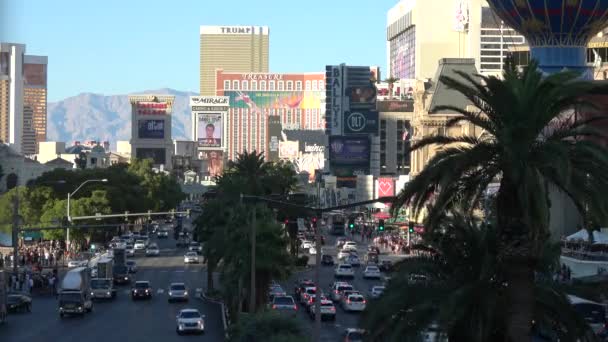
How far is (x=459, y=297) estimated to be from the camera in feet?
82.1

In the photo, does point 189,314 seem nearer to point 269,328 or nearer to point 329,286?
point 269,328

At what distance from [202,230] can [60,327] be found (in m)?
21.1

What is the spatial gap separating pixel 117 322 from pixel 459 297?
115 ft

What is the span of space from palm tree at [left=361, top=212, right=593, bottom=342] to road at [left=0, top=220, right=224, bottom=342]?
2484 cm

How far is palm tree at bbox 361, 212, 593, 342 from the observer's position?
82.1 ft

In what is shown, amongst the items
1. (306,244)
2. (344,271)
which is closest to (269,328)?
(344,271)

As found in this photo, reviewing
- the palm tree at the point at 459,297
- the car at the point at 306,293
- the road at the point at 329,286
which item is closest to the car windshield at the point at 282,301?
the road at the point at 329,286

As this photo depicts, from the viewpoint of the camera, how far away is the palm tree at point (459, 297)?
82.1ft

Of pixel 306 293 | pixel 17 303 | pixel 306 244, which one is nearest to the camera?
pixel 17 303

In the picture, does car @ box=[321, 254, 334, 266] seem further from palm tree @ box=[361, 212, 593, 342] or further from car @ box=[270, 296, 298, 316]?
palm tree @ box=[361, 212, 593, 342]

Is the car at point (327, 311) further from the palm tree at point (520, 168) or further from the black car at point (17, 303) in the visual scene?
the palm tree at point (520, 168)

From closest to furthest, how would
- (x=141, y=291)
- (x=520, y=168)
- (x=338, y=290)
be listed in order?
(x=520, y=168) → (x=338, y=290) → (x=141, y=291)

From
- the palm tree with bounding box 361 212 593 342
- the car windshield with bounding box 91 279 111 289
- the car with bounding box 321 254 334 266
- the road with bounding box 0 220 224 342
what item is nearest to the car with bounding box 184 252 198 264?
the car with bounding box 321 254 334 266

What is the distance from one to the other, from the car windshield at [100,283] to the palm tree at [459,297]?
47013mm
